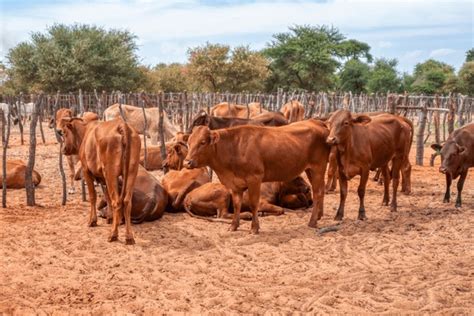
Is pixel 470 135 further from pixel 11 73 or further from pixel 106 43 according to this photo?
pixel 11 73

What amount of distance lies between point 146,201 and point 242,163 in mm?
1543

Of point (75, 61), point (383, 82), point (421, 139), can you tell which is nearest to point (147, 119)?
point (421, 139)

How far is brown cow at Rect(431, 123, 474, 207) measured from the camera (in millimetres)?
9539

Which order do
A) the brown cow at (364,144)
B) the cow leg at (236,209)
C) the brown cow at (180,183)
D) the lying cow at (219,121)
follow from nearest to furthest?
the cow leg at (236,209), the brown cow at (364,144), the brown cow at (180,183), the lying cow at (219,121)

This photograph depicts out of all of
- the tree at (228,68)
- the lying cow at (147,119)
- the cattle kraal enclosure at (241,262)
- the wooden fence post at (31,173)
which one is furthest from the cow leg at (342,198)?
the tree at (228,68)

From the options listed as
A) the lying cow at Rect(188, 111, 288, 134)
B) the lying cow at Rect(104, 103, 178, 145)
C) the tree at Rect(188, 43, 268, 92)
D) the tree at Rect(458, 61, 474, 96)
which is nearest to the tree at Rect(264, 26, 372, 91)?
the tree at Rect(188, 43, 268, 92)

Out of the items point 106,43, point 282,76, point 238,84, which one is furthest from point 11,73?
point 282,76

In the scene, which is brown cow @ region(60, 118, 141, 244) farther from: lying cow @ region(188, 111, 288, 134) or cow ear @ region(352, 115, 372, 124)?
lying cow @ region(188, 111, 288, 134)

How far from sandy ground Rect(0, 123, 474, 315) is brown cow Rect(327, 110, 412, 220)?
24.3 inches

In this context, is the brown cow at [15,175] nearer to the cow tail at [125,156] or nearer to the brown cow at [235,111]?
the cow tail at [125,156]

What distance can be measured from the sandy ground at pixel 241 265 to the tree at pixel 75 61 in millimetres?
26363

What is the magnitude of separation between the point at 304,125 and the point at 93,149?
303 cm

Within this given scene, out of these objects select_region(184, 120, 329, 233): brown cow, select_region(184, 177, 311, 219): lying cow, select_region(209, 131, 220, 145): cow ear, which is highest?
select_region(209, 131, 220, 145): cow ear

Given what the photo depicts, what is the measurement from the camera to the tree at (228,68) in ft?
136
